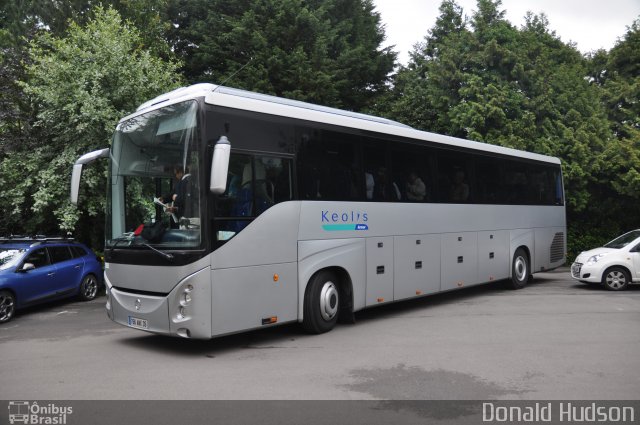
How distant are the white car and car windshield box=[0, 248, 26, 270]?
13463 millimetres

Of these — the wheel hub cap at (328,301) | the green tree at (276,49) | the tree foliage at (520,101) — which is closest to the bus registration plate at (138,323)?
the wheel hub cap at (328,301)

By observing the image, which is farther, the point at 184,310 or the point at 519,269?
the point at 519,269

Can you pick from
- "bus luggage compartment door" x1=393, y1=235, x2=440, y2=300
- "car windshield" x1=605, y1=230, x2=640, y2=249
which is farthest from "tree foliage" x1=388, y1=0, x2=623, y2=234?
"bus luggage compartment door" x1=393, y1=235, x2=440, y2=300

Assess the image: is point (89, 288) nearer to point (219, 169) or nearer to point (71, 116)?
point (71, 116)

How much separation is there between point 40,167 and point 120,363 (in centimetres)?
1001

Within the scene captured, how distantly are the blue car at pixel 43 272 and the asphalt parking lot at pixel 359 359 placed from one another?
22.6 inches

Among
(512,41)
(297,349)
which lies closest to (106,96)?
(297,349)

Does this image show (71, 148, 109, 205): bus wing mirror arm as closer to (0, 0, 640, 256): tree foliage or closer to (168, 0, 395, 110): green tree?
(0, 0, 640, 256): tree foliage

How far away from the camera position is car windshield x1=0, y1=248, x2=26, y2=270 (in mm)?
11272

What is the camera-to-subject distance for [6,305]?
1097 centimetres

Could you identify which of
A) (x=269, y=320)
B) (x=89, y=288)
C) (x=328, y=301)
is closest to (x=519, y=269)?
(x=328, y=301)

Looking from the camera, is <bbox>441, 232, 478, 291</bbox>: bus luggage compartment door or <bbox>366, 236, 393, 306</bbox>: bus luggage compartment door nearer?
<bbox>366, 236, 393, 306</bbox>: bus luggage compartment door

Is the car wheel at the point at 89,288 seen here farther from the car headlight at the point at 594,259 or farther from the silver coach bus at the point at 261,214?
the car headlight at the point at 594,259

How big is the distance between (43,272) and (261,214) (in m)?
6.60
